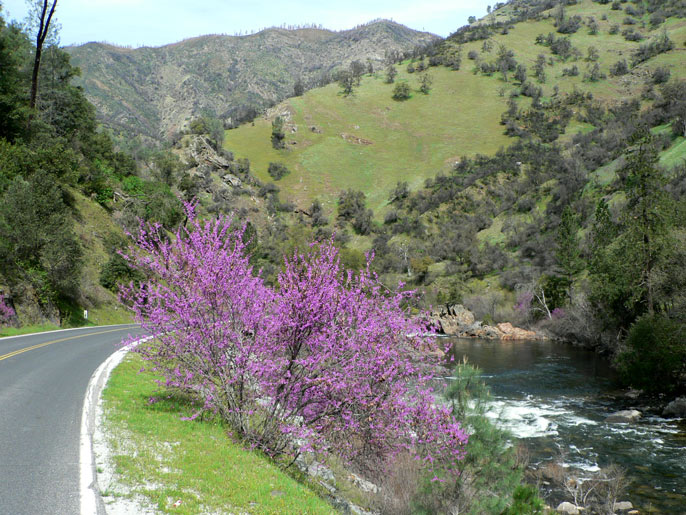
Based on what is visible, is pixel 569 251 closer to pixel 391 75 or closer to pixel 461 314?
pixel 461 314

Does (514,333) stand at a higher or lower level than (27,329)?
lower

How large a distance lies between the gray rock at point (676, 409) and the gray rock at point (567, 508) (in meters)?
11.3

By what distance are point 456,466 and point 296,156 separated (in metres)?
98.4

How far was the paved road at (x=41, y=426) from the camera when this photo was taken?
561 centimetres

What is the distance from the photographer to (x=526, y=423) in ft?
64.0

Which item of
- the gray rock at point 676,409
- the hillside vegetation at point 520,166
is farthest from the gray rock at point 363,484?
the hillside vegetation at point 520,166

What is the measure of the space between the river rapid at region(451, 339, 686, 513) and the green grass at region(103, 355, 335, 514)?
7249 millimetres

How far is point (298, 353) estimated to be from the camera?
823 centimetres

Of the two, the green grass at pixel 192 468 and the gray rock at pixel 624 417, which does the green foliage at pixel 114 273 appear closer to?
the green grass at pixel 192 468

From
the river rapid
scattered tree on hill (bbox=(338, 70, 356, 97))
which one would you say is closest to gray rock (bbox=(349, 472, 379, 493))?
the river rapid

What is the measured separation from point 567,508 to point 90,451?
40.9 feet

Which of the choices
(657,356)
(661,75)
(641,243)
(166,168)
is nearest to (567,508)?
(657,356)

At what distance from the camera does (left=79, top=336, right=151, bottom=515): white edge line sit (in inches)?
216

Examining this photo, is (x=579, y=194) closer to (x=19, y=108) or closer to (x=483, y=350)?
(x=483, y=350)
